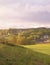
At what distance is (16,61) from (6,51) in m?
2.22

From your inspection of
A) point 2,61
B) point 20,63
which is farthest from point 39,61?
point 2,61

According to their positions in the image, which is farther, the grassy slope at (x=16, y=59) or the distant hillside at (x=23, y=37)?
the distant hillside at (x=23, y=37)

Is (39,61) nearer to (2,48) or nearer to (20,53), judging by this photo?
(20,53)

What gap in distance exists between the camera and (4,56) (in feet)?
51.9

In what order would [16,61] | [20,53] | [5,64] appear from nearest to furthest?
[5,64] < [16,61] < [20,53]

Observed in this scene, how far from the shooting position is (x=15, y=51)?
17750 mm

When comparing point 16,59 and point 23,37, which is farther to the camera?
point 23,37

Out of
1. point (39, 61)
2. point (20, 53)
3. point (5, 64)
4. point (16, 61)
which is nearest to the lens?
point (5, 64)

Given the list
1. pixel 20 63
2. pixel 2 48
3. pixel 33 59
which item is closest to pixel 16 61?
pixel 20 63

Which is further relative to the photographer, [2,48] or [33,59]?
[2,48]

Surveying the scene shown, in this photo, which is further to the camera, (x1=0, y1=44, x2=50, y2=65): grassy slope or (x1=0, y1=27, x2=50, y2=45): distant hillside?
(x1=0, y1=27, x2=50, y2=45): distant hillside

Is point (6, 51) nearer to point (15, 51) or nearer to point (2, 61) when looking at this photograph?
point (15, 51)

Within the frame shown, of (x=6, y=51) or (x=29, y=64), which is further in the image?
(x=6, y=51)

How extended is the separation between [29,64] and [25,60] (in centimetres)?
79
